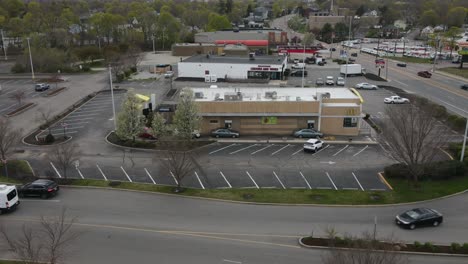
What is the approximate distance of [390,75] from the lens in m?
70.9

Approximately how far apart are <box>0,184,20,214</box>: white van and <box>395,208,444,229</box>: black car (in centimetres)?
2234

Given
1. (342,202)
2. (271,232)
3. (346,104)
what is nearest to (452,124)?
(346,104)

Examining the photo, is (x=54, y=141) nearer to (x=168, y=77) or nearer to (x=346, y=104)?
(x=346, y=104)

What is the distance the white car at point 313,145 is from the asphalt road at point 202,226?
10.2 meters

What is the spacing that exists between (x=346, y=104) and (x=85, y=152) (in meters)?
24.5

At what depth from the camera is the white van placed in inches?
904

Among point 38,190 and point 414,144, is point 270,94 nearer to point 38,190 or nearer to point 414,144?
point 414,144

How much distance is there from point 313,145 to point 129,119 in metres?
16.1

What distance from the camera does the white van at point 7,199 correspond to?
22969mm

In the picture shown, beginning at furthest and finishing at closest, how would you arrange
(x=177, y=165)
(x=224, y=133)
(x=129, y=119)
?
(x=224, y=133)
(x=129, y=119)
(x=177, y=165)

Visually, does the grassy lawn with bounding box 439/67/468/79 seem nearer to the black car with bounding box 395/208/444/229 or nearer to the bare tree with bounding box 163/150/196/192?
the black car with bounding box 395/208/444/229

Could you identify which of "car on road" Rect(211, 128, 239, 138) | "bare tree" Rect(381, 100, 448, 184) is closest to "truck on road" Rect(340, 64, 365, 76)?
"car on road" Rect(211, 128, 239, 138)

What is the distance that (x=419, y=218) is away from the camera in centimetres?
2142

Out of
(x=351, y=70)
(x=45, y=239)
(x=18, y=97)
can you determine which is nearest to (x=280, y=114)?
(x=45, y=239)
